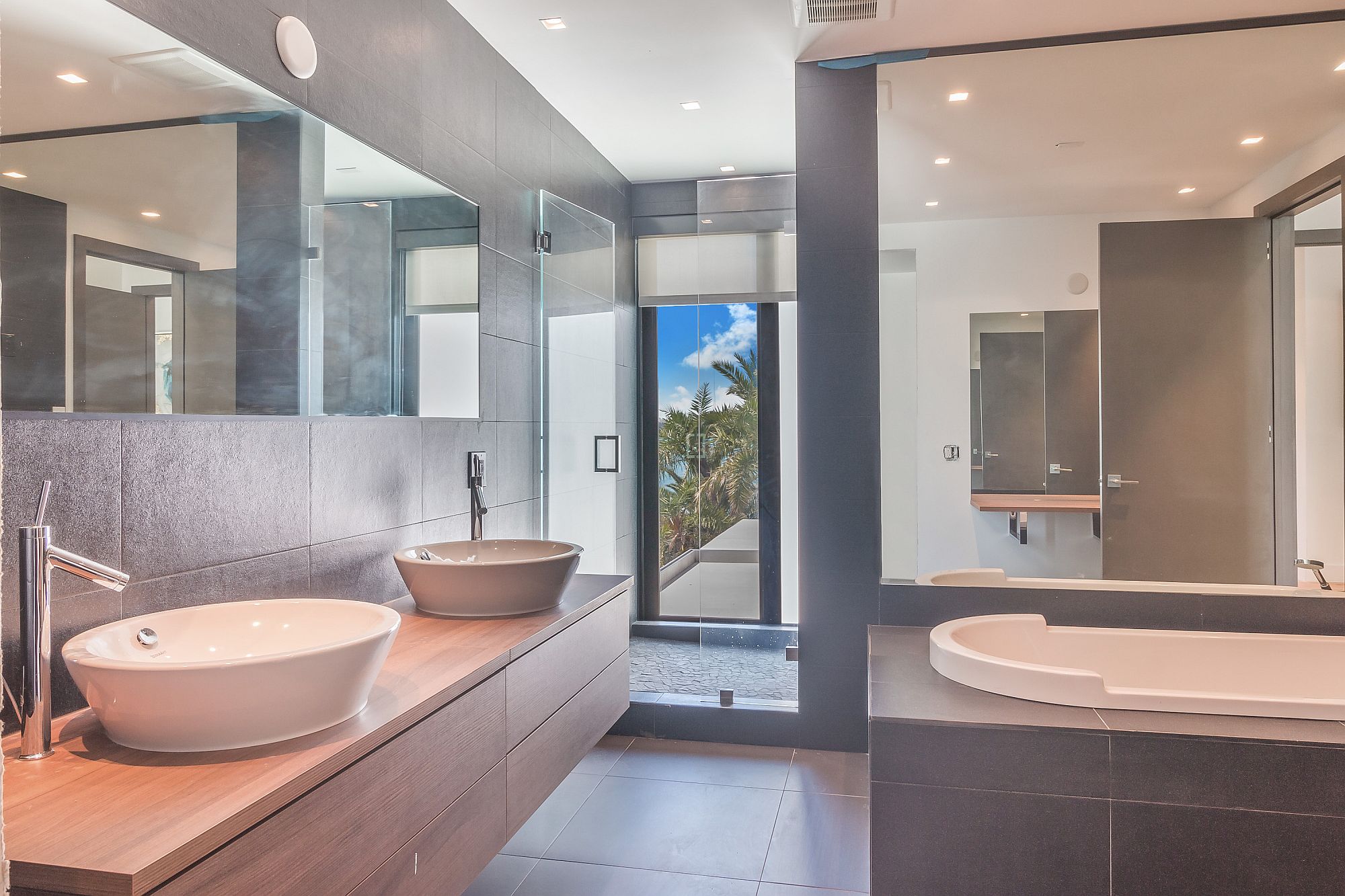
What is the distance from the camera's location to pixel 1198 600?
9.08 ft

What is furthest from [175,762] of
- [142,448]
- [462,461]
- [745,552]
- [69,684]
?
[745,552]

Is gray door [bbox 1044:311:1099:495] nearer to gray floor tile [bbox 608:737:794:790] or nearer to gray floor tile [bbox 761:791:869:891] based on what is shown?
gray floor tile [bbox 761:791:869:891]

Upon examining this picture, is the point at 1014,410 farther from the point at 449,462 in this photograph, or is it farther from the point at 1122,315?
the point at 449,462

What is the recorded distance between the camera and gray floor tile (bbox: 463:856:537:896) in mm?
2314

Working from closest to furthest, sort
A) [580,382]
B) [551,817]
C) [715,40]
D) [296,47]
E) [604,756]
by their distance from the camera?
[296,47] < [551,817] < [715,40] < [604,756] < [580,382]

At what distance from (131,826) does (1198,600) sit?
2983mm

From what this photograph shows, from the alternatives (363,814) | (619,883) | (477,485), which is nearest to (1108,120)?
(477,485)

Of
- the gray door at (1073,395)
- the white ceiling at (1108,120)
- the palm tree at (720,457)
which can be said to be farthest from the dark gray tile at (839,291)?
the gray door at (1073,395)

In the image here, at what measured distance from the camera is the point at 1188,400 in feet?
9.23

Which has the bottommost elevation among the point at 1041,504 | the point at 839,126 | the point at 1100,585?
the point at 1100,585

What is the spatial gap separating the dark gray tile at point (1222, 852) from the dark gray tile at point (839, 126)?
2.32 meters

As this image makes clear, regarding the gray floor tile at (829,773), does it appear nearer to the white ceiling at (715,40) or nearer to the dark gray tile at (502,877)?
the dark gray tile at (502,877)

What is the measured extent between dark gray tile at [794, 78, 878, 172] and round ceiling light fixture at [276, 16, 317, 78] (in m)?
1.80

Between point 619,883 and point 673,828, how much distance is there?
0.37 meters
